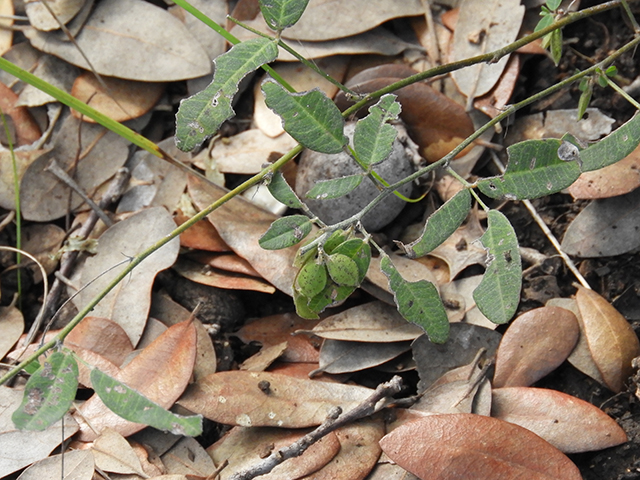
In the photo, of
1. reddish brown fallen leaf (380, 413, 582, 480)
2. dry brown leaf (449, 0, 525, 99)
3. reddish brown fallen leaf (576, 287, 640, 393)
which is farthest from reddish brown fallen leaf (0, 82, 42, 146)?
reddish brown fallen leaf (576, 287, 640, 393)

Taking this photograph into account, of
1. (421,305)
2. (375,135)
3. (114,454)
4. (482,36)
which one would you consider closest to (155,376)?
(114,454)

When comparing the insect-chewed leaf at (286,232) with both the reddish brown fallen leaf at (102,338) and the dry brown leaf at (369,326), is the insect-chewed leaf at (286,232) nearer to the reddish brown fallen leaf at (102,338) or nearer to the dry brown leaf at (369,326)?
the dry brown leaf at (369,326)

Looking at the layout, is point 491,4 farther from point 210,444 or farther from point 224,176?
point 210,444

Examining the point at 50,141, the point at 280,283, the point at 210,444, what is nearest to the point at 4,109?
the point at 50,141

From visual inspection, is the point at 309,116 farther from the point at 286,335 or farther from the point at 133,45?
the point at 133,45

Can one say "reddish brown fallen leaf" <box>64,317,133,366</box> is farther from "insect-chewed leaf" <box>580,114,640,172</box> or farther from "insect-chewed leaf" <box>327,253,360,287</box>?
"insect-chewed leaf" <box>580,114,640,172</box>

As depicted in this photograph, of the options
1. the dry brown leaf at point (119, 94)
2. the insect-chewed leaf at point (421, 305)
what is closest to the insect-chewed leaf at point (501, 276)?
the insect-chewed leaf at point (421, 305)
